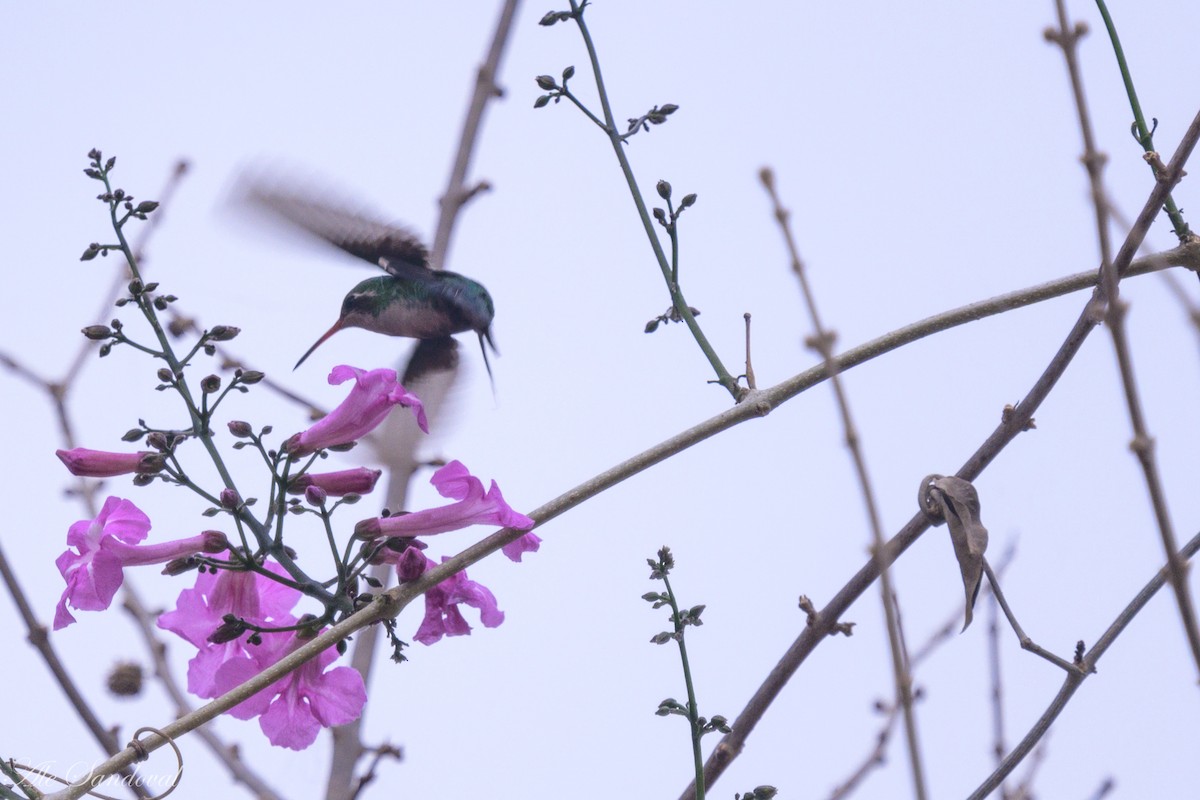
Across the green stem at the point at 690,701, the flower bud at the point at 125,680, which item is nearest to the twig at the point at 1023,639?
the green stem at the point at 690,701

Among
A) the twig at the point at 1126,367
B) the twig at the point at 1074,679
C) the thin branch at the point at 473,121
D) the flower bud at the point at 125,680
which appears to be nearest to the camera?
the twig at the point at 1126,367

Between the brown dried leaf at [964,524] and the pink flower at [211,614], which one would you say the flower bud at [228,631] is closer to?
the pink flower at [211,614]

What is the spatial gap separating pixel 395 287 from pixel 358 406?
1.13m

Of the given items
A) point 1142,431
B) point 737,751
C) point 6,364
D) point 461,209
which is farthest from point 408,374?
point 1142,431

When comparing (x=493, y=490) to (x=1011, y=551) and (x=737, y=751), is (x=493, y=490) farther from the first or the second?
(x=1011, y=551)

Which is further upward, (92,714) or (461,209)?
(461,209)

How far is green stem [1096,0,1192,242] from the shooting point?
242 centimetres

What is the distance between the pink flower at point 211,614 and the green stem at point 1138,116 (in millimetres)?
1967

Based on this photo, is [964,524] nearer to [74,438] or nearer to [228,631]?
[228,631]

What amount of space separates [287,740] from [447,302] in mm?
1483

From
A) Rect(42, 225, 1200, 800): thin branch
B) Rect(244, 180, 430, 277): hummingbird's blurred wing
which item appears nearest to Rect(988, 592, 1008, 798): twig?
Rect(42, 225, 1200, 800): thin branch

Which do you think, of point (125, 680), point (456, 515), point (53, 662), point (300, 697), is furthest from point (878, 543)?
point (125, 680)

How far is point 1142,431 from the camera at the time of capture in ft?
4.03

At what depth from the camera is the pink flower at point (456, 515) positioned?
232 cm
